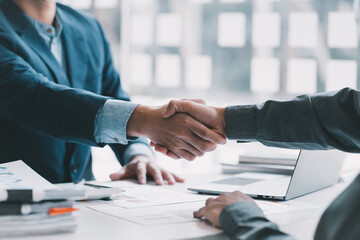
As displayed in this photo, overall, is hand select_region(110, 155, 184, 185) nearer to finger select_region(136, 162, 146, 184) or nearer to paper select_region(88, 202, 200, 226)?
finger select_region(136, 162, 146, 184)

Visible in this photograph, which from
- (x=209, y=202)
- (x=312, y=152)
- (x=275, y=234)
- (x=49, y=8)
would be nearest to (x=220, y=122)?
(x=312, y=152)

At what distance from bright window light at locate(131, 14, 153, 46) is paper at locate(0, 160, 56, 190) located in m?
3.08

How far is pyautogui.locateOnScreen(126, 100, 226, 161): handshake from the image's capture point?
1.37 meters

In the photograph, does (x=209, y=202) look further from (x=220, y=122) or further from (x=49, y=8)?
(x=49, y=8)

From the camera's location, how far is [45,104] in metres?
1.39

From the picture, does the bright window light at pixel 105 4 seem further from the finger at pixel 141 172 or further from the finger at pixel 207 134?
the finger at pixel 207 134

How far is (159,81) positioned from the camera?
13.5 feet

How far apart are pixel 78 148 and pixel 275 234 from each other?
1.09 metres

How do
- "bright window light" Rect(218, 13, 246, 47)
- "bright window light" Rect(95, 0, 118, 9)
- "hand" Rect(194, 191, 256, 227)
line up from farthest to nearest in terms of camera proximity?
"bright window light" Rect(95, 0, 118, 9) → "bright window light" Rect(218, 13, 246, 47) → "hand" Rect(194, 191, 256, 227)

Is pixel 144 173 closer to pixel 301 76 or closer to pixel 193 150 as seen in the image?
pixel 193 150

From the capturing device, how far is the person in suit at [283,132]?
81 centimetres

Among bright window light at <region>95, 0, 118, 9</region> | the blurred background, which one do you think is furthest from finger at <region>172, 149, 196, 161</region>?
bright window light at <region>95, 0, 118, 9</region>

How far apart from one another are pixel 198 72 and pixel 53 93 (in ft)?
8.58

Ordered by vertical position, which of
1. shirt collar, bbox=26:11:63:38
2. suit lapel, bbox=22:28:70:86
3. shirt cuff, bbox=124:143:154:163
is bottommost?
shirt cuff, bbox=124:143:154:163
